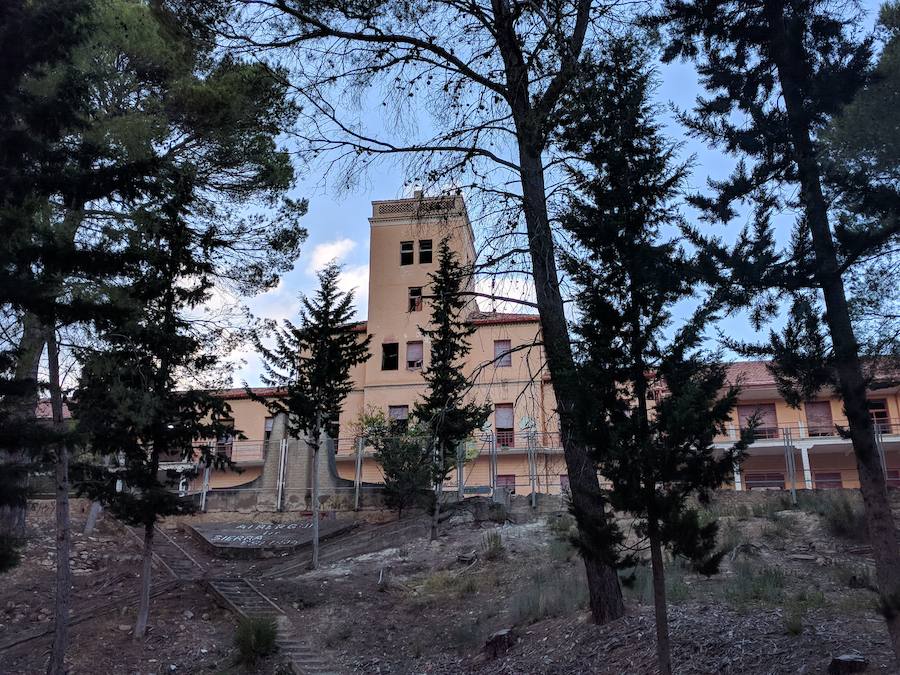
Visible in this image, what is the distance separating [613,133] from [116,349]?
34.1 ft

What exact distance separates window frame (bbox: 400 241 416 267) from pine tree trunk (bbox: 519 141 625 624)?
2422 centimetres

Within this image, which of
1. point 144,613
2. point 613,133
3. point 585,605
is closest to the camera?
point 613,133

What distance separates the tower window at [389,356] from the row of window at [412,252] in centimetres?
408

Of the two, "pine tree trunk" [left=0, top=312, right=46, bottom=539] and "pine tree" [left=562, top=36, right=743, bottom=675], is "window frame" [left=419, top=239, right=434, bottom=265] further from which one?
"pine tree" [left=562, top=36, right=743, bottom=675]

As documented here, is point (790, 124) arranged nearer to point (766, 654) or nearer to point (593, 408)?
point (593, 408)

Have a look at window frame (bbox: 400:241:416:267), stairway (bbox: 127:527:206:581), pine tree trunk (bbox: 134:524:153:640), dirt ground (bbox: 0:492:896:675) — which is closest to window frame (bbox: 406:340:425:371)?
window frame (bbox: 400:241:416:267)

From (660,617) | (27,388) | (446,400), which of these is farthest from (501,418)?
(660,617)

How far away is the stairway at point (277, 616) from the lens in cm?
1198

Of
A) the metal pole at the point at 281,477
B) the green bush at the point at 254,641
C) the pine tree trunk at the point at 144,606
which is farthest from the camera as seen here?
the metal pole at the point at 281,477

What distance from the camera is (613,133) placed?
864cm

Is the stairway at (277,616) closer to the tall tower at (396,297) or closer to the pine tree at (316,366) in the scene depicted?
the pine tree at (316,366)

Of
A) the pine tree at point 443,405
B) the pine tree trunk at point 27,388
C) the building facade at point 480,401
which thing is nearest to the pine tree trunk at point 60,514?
the pine tree trunk at point 27,388

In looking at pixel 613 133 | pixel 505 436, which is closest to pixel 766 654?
pixel 613 133

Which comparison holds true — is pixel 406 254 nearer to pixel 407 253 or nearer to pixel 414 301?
pixel 407 253
